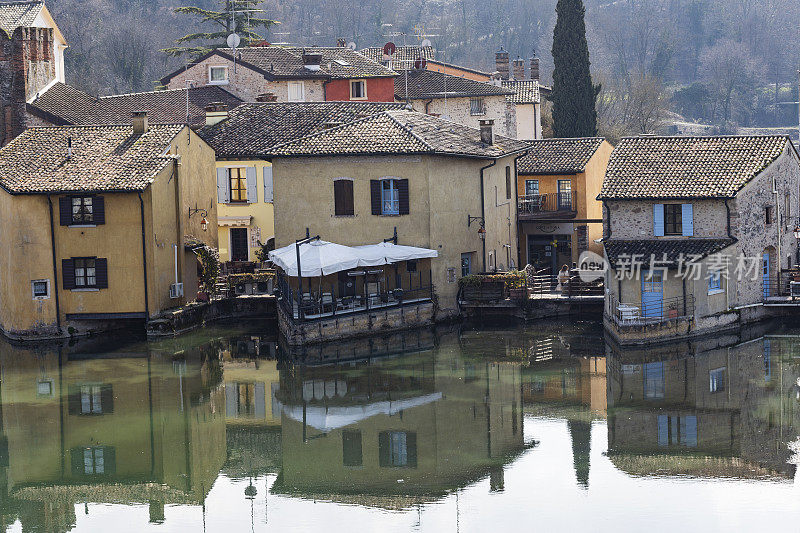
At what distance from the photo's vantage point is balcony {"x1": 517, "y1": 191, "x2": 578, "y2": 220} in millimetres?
51750

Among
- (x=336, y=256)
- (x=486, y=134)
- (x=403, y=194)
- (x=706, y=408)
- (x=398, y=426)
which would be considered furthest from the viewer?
(x=486, y=134)

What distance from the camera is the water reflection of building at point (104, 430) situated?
26.2 metres

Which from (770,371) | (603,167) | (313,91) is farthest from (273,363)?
(313,91)

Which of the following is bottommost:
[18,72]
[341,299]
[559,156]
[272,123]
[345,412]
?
[345,412]

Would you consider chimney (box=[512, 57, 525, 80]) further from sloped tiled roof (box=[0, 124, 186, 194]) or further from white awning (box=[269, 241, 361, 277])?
white awning (box=[269, 241, 361, 277])

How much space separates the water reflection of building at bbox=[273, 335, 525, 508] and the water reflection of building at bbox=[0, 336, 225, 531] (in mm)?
2138

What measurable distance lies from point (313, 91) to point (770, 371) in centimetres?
3437

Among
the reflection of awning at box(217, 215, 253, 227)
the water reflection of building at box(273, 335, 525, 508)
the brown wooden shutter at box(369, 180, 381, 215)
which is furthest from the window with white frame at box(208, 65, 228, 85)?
the water reflection of building at box(273, 335, 525, 508)

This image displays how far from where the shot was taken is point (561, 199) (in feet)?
172

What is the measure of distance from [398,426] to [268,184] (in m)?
22.0

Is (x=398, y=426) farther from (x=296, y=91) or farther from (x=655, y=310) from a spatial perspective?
(x=296, y=91)

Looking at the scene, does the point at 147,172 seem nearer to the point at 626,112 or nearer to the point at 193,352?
the point at 193,352

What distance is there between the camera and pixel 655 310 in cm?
3856

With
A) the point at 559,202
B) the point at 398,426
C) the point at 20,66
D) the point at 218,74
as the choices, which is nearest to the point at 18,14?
the point at 20,66
